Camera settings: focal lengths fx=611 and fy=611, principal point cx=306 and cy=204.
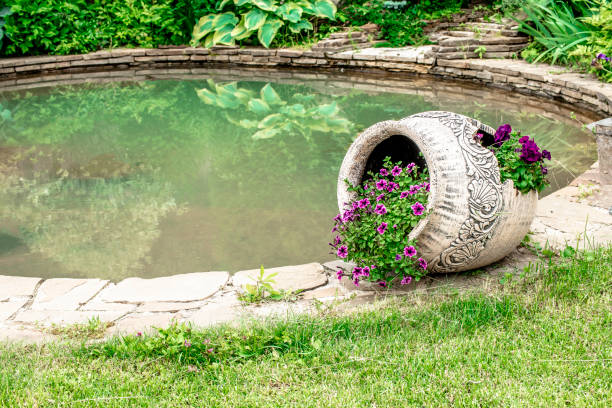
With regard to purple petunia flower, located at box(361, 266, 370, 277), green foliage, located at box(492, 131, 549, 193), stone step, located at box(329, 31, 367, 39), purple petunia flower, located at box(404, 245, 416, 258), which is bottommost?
purple petunia flower, located at box(361, 266, 370, 277)

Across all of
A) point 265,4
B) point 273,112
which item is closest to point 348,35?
point 265,4

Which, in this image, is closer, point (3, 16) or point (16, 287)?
point (16, 287)

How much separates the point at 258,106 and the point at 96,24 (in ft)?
15.1

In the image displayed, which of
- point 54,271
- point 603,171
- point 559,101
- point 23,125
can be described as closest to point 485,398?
point 603,171

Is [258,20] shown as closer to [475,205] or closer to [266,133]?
[266,133]

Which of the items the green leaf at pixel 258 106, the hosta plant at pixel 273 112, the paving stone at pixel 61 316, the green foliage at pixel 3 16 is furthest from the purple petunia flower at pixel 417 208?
the green foliage at pixel 3 16

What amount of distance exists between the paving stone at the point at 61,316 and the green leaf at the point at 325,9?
7.83m

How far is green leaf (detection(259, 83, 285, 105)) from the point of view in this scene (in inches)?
308

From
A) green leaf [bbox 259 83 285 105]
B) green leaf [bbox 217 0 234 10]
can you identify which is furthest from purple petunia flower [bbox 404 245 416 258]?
green leaf [bbox 217 0 234 10]

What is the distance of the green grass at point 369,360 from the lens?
7.15 ft

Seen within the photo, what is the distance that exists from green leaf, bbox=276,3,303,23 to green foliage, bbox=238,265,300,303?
24.6 ft

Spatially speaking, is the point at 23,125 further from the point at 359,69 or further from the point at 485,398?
the point at 485,398

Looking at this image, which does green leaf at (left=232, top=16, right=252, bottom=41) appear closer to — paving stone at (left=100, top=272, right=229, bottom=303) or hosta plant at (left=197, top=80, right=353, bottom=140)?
hosta plant at (left=197, top=80, right=353, bottom=140)

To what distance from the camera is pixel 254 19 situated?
32.8ft
